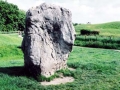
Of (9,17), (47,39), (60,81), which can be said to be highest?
(47,39)

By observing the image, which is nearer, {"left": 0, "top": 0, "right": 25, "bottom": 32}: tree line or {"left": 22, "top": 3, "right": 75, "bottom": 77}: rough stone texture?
{"left": 22, "top": 3, "right": 75, "bottom": 77}: rough stone texture

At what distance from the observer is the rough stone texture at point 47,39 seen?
16688 millimetres

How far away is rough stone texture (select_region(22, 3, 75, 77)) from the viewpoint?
16.7 meters

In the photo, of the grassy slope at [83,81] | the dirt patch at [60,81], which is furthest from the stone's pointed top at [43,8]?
the dirt patch at [60,81]

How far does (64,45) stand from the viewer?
18.3m

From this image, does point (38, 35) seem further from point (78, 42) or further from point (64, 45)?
point (78, 42)

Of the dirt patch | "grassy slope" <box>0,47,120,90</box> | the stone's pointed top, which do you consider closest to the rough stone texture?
the stone's pointed top

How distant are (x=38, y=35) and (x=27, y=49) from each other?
95 cm

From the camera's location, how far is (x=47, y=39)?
17.6 metres

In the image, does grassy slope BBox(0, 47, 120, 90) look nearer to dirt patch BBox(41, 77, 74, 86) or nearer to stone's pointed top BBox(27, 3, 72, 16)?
dirt patch BBox(41, 77, 74, 86)

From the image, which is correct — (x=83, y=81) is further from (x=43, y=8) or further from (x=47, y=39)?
(x=43, y=8)

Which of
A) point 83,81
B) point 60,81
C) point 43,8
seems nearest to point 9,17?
point 43,8

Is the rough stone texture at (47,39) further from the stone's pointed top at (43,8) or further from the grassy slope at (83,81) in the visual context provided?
the grassy slope at (83,81)

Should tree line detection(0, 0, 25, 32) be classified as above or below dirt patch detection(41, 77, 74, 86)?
above
